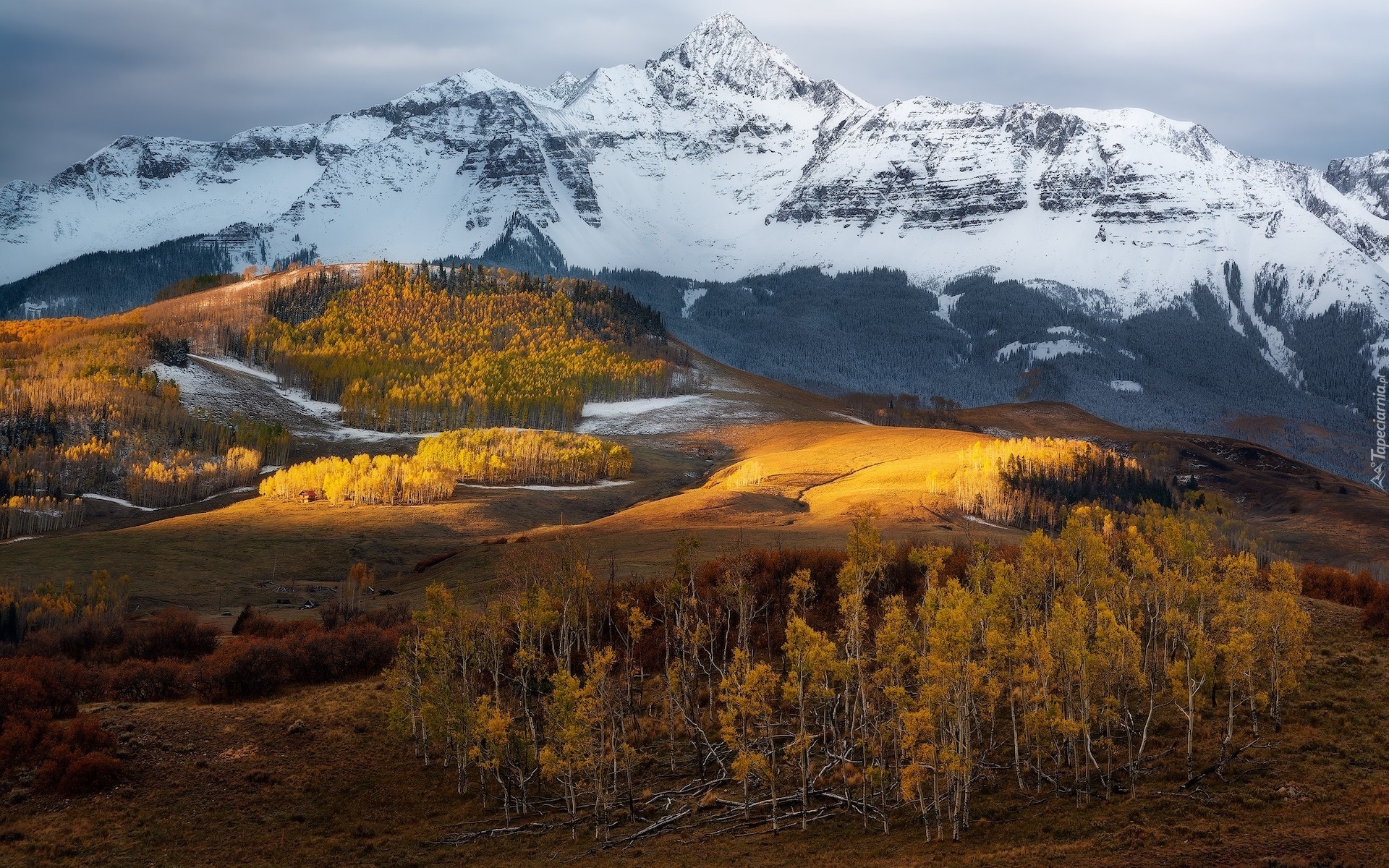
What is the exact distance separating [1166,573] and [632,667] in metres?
28.3

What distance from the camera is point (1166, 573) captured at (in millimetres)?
55250

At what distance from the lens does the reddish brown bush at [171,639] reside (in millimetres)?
75938

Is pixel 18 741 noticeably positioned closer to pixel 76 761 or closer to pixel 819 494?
pixel 76 761

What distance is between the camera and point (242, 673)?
63.5 m

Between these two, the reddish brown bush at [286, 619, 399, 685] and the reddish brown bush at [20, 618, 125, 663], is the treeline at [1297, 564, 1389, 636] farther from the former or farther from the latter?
the reddish brown bush at [20, 618, 125, 663]

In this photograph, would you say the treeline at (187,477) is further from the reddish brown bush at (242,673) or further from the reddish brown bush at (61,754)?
the reddish brown bush at (61,754)

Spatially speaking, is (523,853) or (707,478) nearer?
(523,853)

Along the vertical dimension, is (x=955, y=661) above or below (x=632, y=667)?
above

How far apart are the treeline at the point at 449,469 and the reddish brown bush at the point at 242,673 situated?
3646 inches

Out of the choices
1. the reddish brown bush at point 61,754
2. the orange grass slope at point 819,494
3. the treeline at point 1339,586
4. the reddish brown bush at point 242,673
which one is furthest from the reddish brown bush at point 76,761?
the orange grass slope at point 819,494

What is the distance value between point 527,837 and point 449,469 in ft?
453

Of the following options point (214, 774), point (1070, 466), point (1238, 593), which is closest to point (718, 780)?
point (214, 774)

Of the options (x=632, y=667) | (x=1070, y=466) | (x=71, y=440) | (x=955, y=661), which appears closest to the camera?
(x=955, y=661)

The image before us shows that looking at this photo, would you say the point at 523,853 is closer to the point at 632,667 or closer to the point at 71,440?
the point at 632,667
